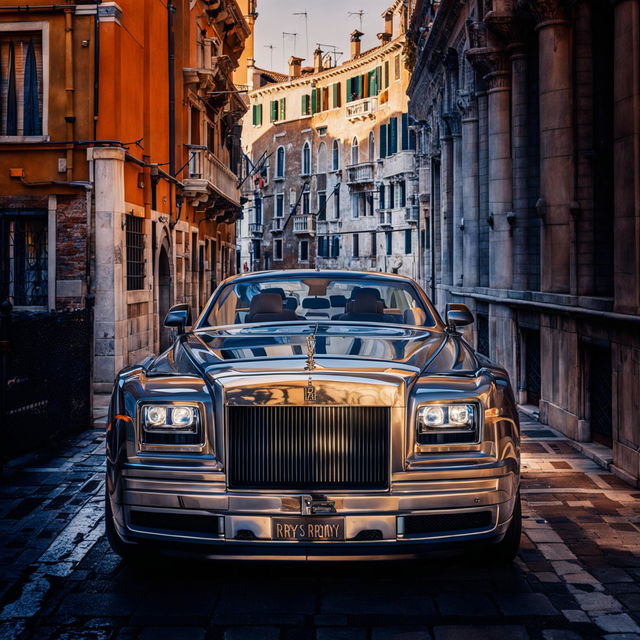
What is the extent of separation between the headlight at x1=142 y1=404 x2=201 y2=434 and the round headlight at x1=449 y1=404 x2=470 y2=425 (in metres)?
1.33

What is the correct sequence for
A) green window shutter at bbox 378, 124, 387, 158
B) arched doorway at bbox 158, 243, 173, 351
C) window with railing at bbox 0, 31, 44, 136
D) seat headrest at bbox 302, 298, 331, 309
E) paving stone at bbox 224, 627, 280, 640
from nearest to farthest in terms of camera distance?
paving stone at bbox 224, 627, 280, 640 → seat headrest at bbox 302, 298, 331, 309 → window with railing at bbox 0, 31, 44, 136 → arched doorway at bbox 158, 243, 173, 351 → green window shutter at bbox 378, 124, 387, 158

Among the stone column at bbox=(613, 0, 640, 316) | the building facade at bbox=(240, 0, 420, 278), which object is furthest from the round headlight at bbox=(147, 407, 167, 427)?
the building facade at bbox=(240, 0, 420, 278)

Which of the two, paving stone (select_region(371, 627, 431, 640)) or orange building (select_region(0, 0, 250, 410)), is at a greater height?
orange building (select_region(0, 0, 250, 410))

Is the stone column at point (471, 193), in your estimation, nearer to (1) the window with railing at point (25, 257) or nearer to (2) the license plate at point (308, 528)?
(1) the window with railing at point (25, 257)

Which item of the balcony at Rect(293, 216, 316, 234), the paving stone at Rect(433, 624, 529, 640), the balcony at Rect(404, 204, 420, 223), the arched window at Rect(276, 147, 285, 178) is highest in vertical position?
the arched window at Rect(276, 147, 285, 178)

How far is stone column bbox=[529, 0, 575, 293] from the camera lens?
38.8 ft

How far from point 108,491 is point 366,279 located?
3.01 m

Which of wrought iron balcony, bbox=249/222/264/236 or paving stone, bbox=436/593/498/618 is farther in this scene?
wrought iron balcony, bbox=249/222/264/236

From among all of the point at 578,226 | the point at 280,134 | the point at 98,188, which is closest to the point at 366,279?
the point at 578,226

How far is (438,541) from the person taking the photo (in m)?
4.93

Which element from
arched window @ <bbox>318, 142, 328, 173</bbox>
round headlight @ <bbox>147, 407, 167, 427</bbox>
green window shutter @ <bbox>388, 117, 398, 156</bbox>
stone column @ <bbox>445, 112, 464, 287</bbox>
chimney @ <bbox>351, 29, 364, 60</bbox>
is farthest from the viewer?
chimney @ <bbox>351, 29, 364, 60</bbox>

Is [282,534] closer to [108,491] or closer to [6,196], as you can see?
[108,491]

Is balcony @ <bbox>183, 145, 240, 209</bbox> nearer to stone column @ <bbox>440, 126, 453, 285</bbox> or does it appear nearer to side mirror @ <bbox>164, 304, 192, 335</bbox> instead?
stone column @ <bbox>440, 126, 453, 285</bbox>

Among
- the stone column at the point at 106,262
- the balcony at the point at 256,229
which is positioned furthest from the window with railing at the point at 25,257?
the balcony at the point at 256,229
